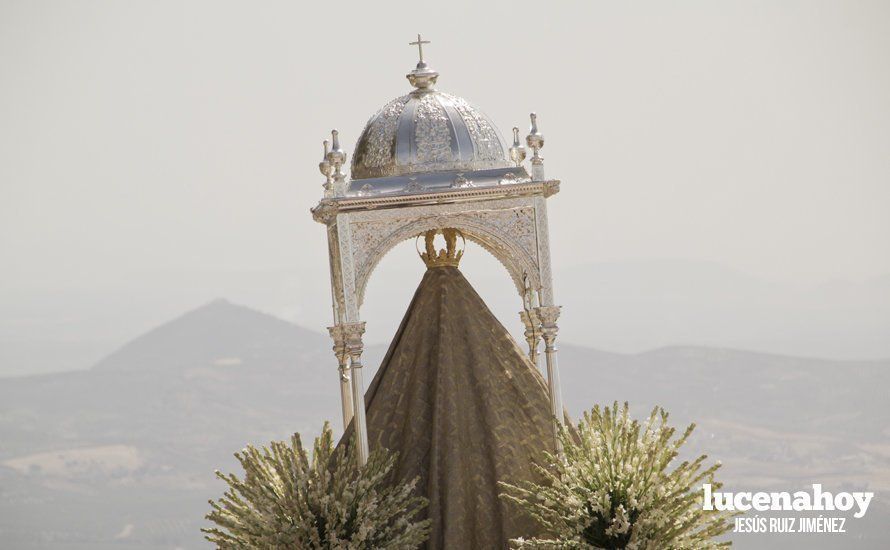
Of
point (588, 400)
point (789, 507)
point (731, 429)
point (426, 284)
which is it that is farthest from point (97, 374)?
point (426, 284)

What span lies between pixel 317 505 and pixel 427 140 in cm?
A: 337

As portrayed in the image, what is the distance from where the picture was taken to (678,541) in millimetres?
16797

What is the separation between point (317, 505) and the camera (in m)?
17.4

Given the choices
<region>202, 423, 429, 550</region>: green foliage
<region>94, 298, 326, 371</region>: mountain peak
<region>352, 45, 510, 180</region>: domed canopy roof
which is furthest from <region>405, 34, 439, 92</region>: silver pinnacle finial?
<region>94, 298, 326, 371</region>: mountain peak

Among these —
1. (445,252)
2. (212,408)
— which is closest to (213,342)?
(212,408)

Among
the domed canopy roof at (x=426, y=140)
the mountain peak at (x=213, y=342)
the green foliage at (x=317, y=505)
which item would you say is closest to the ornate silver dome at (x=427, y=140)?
the domed canopy roof at (x=426, y=140)

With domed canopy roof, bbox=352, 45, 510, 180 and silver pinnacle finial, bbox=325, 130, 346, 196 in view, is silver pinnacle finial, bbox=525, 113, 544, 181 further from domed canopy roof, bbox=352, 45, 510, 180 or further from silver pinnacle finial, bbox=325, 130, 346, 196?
silver pinnacle finial, bbox=325, 130, 346, 196

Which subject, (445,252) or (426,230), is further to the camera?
(445,252)

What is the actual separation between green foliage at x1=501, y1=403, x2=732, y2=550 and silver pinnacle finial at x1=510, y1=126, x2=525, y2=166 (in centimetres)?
264

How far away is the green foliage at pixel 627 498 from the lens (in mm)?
16750

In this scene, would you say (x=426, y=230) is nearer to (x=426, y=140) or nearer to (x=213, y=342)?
(x=426, y=140)

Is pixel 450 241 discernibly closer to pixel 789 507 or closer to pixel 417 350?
pixel 417 350

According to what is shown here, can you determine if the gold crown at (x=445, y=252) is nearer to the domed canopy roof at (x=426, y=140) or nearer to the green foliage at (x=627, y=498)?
the domed canopy roof at (x=426, y=140)

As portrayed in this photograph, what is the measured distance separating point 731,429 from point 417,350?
16.9 metres
